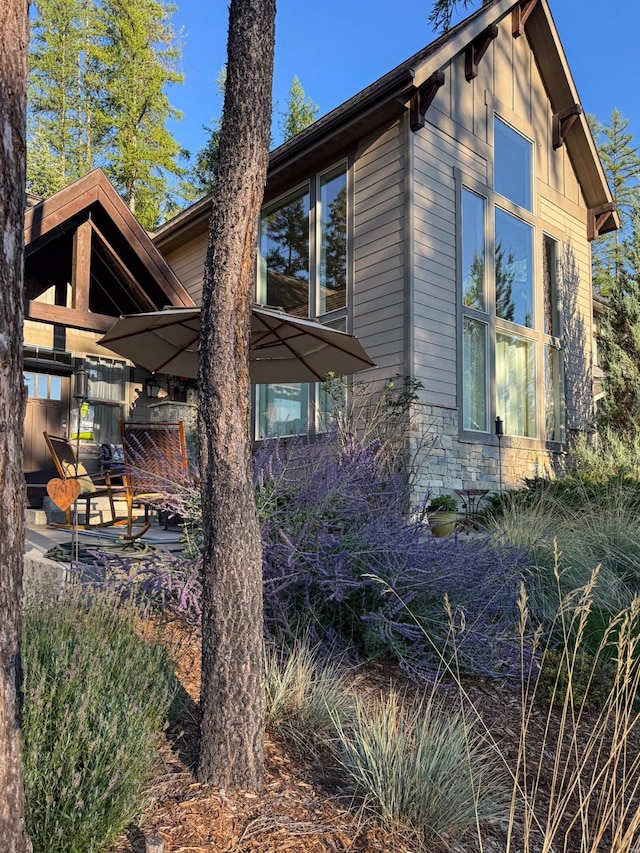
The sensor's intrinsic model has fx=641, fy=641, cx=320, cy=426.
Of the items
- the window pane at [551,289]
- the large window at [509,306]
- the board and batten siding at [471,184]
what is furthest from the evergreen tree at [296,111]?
the window pane at [551,289]

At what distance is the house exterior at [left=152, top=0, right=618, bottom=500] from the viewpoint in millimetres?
8867

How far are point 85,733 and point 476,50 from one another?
1077 centimetres

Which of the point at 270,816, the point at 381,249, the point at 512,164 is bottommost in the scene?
the point at 270,816

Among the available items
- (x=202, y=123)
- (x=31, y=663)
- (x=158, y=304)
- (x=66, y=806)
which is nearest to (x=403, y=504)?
(x=31, y=663)

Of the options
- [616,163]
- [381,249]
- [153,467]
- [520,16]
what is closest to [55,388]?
[381,249]

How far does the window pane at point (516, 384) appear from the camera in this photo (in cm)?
1046

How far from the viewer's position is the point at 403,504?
4.72 meters

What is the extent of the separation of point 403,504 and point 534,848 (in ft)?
8.49

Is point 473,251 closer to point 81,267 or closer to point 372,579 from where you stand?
point 81,267

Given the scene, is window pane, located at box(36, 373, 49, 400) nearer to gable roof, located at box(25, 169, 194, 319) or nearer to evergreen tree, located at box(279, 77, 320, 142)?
gable roof, located at box(25, 169, 194, 319)

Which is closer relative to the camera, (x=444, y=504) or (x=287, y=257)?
(x=444, y=504)

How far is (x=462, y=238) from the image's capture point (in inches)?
380

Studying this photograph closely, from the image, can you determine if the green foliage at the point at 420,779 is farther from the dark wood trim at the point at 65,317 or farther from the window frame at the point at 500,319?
the window frame at the point at 500,319

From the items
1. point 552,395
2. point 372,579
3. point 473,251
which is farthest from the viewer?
point 552,395
